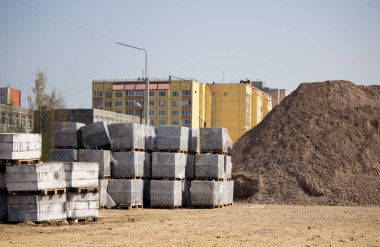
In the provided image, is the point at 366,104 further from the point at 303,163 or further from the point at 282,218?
the point at 282,218

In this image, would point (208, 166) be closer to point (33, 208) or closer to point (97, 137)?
point (97, 137)

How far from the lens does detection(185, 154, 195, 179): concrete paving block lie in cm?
2348

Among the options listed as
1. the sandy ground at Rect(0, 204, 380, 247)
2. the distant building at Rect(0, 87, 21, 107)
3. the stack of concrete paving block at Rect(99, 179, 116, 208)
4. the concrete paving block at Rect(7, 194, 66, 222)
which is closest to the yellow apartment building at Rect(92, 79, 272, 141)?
the distant building at Rect(0, 87, 21, 107)

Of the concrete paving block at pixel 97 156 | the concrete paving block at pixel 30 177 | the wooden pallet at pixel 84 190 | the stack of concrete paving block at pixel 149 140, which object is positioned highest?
the stack of concrete paving block at pixel 149 140

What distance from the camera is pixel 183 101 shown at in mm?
94688

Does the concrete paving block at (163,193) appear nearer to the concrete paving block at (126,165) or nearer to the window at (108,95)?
the concrete paving block at (126,165)

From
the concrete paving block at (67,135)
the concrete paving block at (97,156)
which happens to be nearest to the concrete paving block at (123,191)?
the concrete paving block at (97,156)

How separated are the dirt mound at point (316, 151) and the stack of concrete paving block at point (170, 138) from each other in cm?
691

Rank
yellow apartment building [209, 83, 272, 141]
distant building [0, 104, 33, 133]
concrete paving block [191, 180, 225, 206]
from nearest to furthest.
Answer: concrete paving block [191, 180, 225, 206], distant building [0, 104, 33, 133], yellow apartment building [209, 83, 272, 141]

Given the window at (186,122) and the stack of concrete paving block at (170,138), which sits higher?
the window at (186,122)

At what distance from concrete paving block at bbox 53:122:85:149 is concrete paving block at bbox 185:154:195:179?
405 cm

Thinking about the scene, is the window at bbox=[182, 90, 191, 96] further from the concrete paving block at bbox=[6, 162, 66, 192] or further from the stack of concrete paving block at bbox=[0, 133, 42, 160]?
the concrete paving block at bbox=[6, 162, 66, 192]

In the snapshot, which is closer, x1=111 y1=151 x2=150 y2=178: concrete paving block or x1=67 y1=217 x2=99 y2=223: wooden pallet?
x1=67 y1=217 x2=99 y2=223: wooden pallet

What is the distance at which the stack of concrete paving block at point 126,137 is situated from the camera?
22156 millimetres
